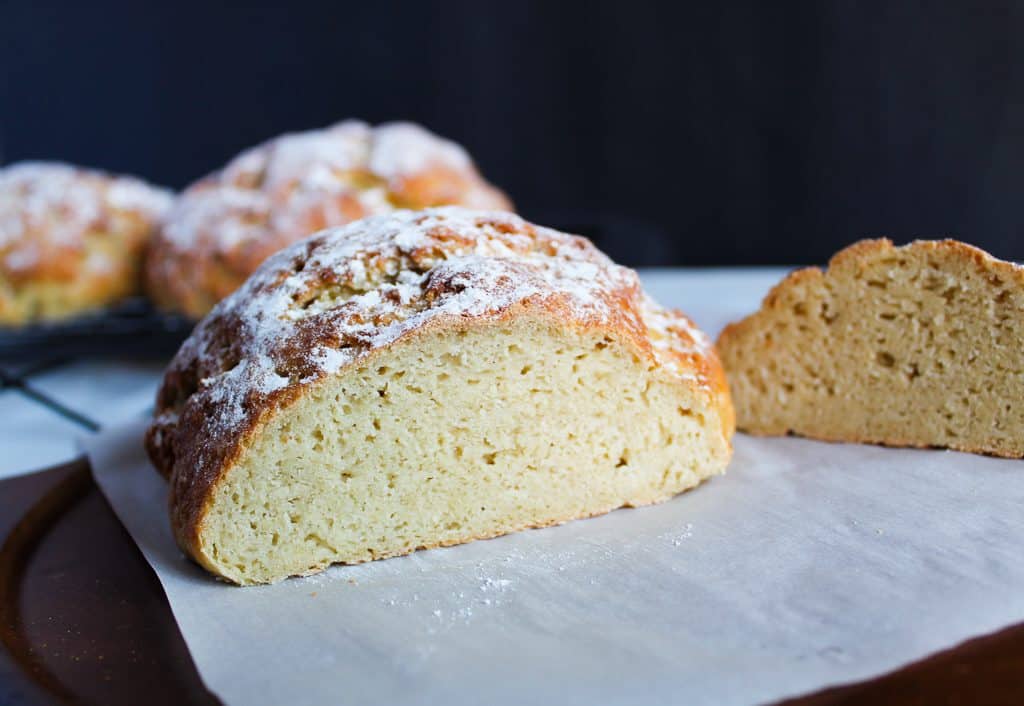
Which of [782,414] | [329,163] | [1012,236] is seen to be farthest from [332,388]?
[1012,236]

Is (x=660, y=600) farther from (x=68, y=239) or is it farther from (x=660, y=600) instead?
(x=68, y=239)

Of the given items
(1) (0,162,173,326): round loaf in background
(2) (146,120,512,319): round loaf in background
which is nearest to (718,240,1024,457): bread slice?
(2) (146,120,512,319): round loaf in background

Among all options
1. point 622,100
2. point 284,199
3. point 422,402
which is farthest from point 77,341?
point 622,100

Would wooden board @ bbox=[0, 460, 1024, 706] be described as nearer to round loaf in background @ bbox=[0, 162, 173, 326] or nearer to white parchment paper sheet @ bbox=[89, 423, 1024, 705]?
white parchment paper sheet @ bbox=[89, 423, 1024, 705]

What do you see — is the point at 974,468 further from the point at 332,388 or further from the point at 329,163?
the point at 329,163

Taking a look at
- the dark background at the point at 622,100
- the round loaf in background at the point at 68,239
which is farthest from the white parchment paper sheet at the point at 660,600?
the dark background at the point at 622,100
